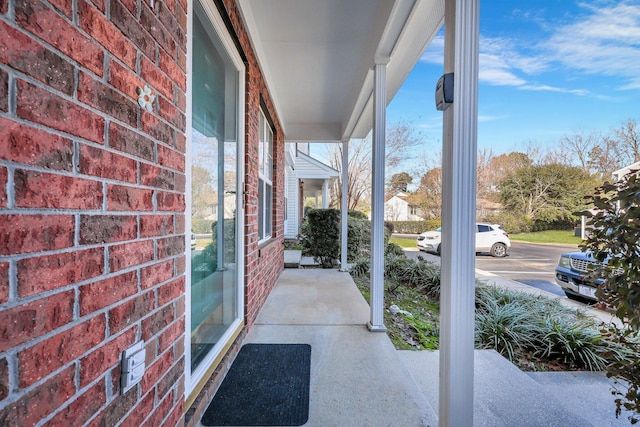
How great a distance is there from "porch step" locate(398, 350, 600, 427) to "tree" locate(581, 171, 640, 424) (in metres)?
0.63

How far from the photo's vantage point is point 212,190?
6.53ft

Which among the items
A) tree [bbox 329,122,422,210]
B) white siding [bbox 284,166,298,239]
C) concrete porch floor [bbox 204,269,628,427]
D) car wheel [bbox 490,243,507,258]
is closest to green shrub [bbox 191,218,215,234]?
concrete porch floor [bbox 204,269,628,427]

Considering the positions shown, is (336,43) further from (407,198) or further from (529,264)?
(407,198)

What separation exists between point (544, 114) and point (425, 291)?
536 cm

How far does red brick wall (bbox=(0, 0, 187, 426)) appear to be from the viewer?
1.95ft

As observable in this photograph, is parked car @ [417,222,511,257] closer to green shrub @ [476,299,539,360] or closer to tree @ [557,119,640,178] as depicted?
tree @ [557,119,640,178]

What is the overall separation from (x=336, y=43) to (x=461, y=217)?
2.57 meters

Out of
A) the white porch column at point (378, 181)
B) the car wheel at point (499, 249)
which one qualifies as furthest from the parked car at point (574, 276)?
the car wheel at point (499, 249)

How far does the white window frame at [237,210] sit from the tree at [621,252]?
206 cm

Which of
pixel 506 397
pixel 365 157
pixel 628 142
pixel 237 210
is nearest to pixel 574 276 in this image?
pixel 628 142

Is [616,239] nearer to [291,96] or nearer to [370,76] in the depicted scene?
[370,76]

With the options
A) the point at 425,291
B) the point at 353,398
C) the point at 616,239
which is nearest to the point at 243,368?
the point at 353,398

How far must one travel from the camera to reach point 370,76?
352cm

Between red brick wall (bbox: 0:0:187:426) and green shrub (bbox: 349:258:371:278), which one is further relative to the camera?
green shrub (bbox: 349:258:371:278)
